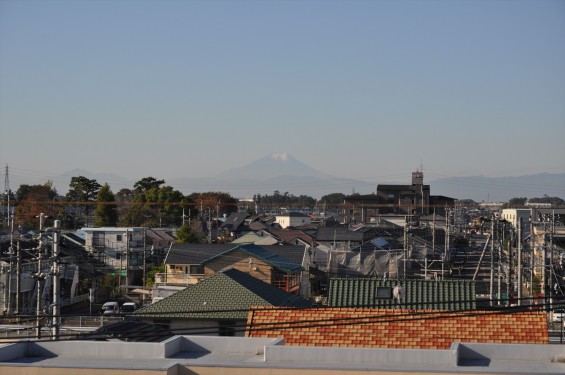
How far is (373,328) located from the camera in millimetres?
13125

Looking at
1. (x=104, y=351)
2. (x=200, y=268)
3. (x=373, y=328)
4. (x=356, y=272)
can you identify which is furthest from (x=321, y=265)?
(x=104, y=351)

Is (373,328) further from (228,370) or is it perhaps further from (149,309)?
(149,309)

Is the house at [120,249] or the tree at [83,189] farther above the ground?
the tree at [83,189]

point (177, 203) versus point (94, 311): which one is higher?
point (177, 203)

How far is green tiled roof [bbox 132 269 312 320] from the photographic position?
58.1 feet

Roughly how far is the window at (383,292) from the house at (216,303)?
2596 mm

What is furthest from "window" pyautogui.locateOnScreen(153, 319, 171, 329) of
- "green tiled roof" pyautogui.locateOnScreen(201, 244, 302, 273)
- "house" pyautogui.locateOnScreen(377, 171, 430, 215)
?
"house" pyautogui.locateOnScreen(377, 171, 430, 215)

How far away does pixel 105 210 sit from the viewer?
197 feet

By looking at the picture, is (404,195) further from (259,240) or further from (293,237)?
(259,240)

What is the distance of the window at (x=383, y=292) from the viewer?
54.0 feet

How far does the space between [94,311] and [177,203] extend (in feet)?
122

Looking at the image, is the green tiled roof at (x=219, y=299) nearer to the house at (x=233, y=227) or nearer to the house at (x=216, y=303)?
the house at (x=216, y=303)

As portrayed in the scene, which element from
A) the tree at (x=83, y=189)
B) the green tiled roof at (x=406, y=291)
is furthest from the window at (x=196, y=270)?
the tree at (x=83, y=189)

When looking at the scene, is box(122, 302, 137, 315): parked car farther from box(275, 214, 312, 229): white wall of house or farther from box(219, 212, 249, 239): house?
box(275, 214, 312, 229): white wall of house
